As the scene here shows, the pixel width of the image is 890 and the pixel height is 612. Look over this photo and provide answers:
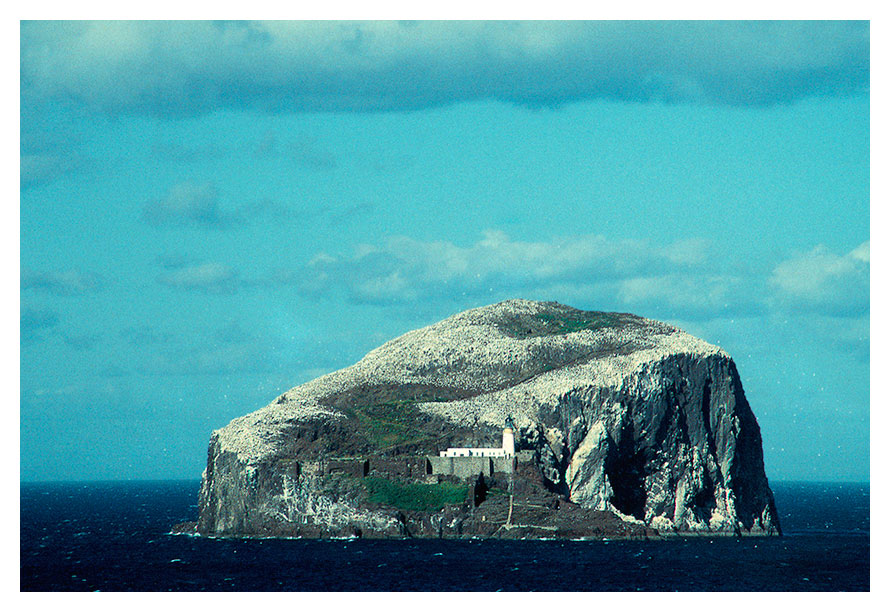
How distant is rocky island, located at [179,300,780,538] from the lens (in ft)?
490

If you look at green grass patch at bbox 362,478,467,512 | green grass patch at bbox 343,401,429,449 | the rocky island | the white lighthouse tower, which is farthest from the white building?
green grass patch at bbox 343,401,429,449

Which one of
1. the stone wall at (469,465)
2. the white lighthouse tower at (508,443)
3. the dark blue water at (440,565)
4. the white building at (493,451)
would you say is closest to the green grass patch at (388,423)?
the white building at (493,451)

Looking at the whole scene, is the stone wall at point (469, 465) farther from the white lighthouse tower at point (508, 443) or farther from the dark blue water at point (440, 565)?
the dark blue water at point (440, 565)

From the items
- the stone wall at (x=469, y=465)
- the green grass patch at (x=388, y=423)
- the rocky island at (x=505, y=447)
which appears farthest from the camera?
the green grass patch at (x=388, y=423)

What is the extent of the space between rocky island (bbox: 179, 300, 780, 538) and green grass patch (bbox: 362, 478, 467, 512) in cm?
15

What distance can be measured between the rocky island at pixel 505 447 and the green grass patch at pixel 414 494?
0.49 ft

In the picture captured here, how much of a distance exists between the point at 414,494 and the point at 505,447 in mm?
11997

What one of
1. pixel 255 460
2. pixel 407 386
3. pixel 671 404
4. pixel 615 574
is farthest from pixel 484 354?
pixel 615 574

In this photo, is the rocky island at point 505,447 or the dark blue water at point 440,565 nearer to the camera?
the dark blue water at point 440,565

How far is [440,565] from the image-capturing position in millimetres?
121250

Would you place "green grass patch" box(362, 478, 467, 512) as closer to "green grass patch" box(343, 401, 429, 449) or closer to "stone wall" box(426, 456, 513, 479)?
"stone wall" box(426, 456, 513, 479)

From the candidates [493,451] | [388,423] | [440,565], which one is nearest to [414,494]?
[493,451]

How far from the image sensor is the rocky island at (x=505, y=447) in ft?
490

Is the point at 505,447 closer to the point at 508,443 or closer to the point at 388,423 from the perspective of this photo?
the point at 508,443
